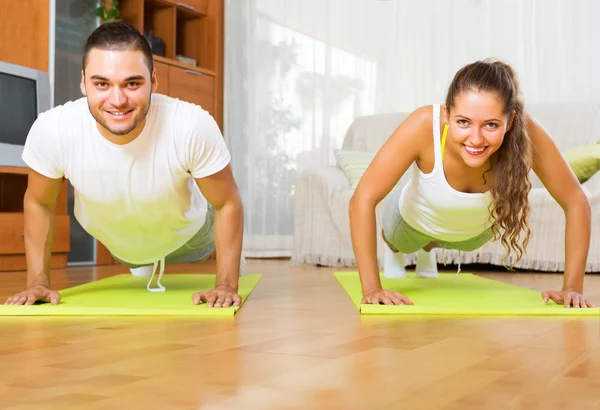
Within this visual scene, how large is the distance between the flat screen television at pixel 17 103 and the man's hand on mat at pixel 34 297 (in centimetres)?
184

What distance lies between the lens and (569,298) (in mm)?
1910

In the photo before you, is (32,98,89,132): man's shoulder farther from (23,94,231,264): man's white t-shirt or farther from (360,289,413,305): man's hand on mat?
(360,289,413,305): man's hand on mat

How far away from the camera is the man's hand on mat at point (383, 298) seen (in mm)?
1885

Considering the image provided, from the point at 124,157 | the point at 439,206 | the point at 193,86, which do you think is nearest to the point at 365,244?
the point at 439,206

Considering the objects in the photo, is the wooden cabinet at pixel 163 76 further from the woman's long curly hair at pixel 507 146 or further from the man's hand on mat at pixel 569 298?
the man's hand on mat at pixel 569 298

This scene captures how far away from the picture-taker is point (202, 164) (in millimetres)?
1968

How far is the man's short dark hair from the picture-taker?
72.2 inches

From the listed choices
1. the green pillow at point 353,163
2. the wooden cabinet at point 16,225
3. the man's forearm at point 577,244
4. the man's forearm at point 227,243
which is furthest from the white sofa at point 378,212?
the man's forearm at point 227,243

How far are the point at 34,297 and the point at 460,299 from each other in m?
1.16

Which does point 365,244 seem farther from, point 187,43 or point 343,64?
point 187,43

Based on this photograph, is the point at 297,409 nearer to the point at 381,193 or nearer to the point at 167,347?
the point at 167,347

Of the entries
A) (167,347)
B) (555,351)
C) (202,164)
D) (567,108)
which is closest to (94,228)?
(202,164)

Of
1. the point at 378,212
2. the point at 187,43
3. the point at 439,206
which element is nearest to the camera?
the point at 439,206

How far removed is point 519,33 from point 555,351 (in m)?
3.68
